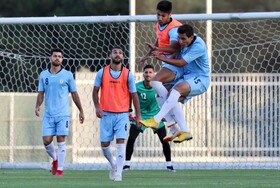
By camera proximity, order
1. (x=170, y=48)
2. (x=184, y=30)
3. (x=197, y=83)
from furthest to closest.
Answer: (x=197, y=83) → (x=170, y=48) → (x=184, y=30)

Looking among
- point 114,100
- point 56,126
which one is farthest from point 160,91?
point 56,126

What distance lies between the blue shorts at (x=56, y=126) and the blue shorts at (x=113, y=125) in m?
1.20

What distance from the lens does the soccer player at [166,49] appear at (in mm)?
15703

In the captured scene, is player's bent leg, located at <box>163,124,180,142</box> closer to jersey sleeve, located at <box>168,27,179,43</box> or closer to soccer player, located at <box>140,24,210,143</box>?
soccer player, located at <box>140,24,210,143</box>

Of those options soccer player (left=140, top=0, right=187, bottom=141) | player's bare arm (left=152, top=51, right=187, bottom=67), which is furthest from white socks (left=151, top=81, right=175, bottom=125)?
player's bare arm (left=152, top=51, right=187, bottom=67)

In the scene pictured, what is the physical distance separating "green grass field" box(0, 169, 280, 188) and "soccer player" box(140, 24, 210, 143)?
1.03m

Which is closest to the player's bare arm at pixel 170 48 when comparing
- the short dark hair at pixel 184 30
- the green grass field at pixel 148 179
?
the short dark hair at pixel 184 30

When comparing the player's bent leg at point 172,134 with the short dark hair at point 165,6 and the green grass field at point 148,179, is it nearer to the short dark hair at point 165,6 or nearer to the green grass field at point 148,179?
the green grass field at point 148,179

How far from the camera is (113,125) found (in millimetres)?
18438

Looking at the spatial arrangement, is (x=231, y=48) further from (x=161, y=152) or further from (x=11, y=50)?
(x=11, y=50)

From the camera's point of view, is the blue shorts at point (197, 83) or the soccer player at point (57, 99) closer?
the blue shorts at point (197, 83)

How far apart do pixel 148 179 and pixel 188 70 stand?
265 cm

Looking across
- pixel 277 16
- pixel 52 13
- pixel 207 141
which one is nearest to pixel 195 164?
pixel 207 141

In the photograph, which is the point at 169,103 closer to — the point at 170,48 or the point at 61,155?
the point at 170,48
